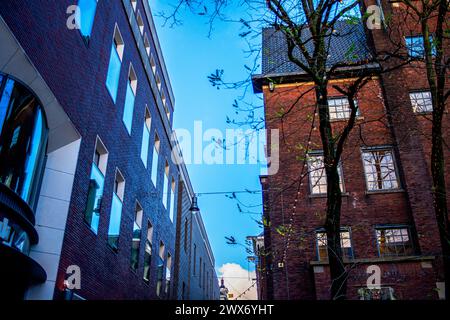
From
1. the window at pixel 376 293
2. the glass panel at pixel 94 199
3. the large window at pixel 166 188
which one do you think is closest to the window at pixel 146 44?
the large window at pixel 166 188

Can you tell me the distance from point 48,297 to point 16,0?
6.16 metres

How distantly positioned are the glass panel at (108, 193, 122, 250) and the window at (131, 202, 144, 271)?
2.01m

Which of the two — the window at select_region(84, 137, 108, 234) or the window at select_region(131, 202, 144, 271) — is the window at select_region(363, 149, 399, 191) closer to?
the window at select_region(131, 202, 144, 271)

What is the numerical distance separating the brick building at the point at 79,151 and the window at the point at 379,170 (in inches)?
376

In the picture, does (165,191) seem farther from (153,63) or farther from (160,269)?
(153,63)

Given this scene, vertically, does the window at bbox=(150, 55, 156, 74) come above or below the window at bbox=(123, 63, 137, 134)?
above

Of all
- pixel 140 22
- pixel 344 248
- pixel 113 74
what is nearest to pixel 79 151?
pixel 113 74

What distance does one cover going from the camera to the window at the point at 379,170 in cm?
1627

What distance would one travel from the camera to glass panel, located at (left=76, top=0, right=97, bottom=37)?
11.2 metres

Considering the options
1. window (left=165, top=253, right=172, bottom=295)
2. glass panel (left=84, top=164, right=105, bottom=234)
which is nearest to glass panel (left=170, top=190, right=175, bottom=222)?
window (left=165, top=253, right=172, bottom=295)

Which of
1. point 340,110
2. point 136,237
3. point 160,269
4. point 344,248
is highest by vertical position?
point 340,110

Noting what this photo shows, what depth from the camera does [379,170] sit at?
1664 cm

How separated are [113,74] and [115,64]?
1.74 ft
